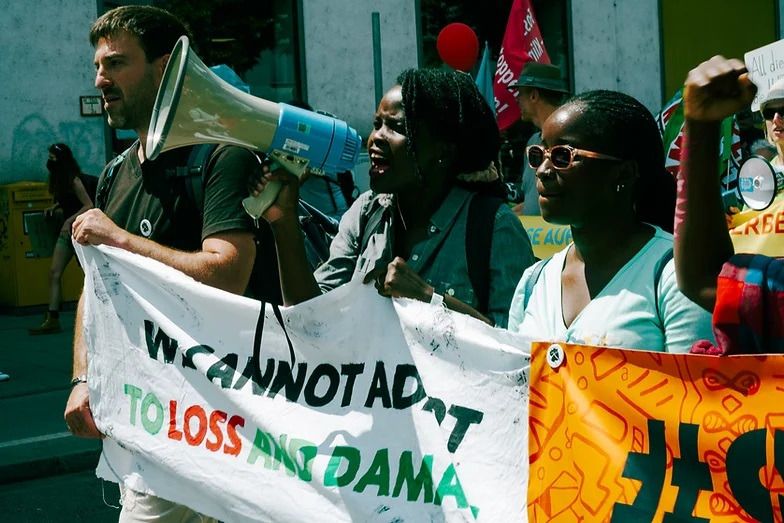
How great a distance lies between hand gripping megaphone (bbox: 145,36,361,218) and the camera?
3084 millimetres

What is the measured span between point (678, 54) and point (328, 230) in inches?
565

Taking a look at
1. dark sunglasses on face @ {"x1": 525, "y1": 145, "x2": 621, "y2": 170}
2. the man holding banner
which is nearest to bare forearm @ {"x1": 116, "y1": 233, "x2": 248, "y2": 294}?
the man holding banner

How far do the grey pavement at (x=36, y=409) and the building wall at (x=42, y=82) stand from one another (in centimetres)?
181

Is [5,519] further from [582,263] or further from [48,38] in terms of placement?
[48,38]

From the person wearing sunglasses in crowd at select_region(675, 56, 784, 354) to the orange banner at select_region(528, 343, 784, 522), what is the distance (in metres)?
0.06

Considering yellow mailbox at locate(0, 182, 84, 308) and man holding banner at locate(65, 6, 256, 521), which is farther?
yellow mailbox at locate(0, 182, 84, 308)

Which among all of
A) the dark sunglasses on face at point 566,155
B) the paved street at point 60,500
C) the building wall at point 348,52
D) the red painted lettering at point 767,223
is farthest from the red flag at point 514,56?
the dark sunglasses on face at point 566,155

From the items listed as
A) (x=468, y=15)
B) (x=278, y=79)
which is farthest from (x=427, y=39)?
(x=278, y=79)

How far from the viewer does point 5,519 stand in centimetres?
577

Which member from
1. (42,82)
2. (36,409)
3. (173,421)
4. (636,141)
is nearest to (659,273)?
(636,141)

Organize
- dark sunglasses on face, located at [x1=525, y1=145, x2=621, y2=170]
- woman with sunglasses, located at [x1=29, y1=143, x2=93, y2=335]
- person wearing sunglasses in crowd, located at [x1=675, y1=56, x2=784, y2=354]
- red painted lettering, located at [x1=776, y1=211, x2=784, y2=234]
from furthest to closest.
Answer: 1. woman with sunglasses, located at [x1=29, y1=143, x2=93, y2=335]
2. red painted lettering, located at [x1=776, y1=211, x2=784, y2=234]
3. dark sunglasses on face, located at [x1=525, y1=145, x2=621, y2=170]
4. person wearing sunglasses in crowd, located at [x1=675, y1=56, x2=784, y2=354]

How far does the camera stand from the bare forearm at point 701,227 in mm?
2242

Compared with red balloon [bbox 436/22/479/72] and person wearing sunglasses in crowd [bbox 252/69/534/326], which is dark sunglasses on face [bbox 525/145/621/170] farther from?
red balloon [bbox 436/22/479/72]

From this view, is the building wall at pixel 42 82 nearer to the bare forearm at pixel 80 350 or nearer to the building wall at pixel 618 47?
the building wall at pixel 618 47
